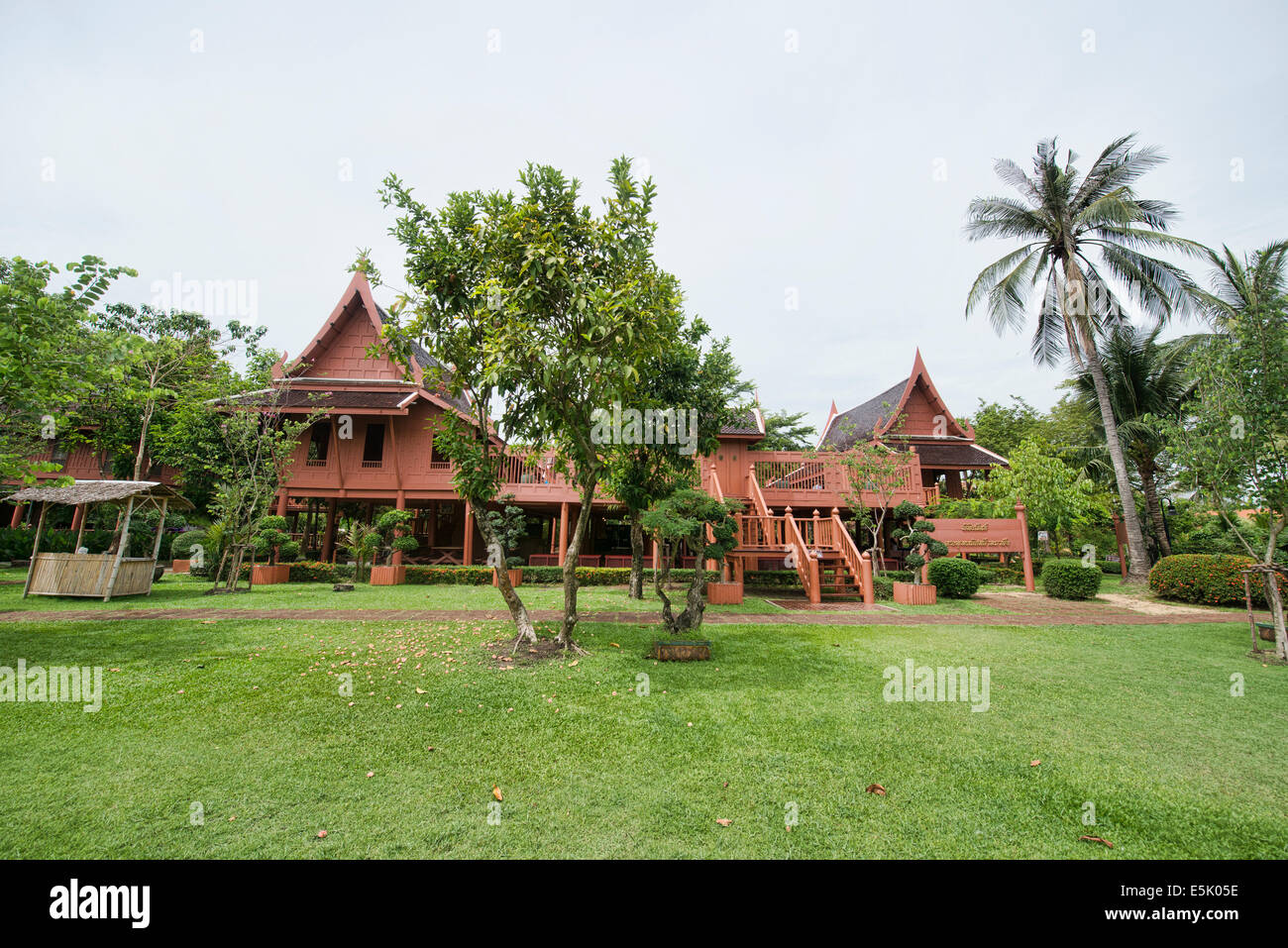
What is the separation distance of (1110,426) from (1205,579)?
5.48 m

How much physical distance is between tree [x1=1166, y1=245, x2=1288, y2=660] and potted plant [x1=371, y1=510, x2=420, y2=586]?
1573cm

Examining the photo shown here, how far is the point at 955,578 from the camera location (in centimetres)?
1227

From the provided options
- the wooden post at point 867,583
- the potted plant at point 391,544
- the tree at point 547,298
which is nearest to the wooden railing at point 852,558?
the wooden post at point 867,583

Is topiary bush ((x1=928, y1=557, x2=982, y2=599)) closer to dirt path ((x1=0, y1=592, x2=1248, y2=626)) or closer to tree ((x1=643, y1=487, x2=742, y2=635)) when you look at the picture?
dirt path ((x1=0, y1=592, x2=1248, y2=626))

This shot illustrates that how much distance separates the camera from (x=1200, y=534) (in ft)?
63.8

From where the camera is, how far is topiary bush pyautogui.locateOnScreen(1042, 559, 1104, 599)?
41.0ft

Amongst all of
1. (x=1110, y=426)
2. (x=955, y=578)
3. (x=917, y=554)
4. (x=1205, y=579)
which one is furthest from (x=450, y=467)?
(x=1110, y=426)

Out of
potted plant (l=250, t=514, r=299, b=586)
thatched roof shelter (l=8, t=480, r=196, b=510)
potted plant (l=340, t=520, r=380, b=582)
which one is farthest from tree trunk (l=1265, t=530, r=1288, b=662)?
potted plant (l=250, t=514, r=299, b=586)

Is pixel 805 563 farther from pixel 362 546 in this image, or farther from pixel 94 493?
pixel 94 493

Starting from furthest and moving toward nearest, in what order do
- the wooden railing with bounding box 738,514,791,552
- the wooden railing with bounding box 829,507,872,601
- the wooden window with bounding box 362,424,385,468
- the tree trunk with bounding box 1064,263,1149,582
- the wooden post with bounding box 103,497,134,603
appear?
the wooden window with bounding box 362,424,385,468 < the tree trunk with bounding box 1064,263,1149,582 < the wooden railing with bounding box 738,514,791,552 < the wooden railing with bounding box 829,507,872,601 < the wooden post with bounding box 103,497,134,603

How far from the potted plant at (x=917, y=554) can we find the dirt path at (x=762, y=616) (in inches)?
39.5

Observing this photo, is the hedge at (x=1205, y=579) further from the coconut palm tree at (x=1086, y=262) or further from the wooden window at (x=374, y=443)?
the wooden window at (x=374, y=443)
